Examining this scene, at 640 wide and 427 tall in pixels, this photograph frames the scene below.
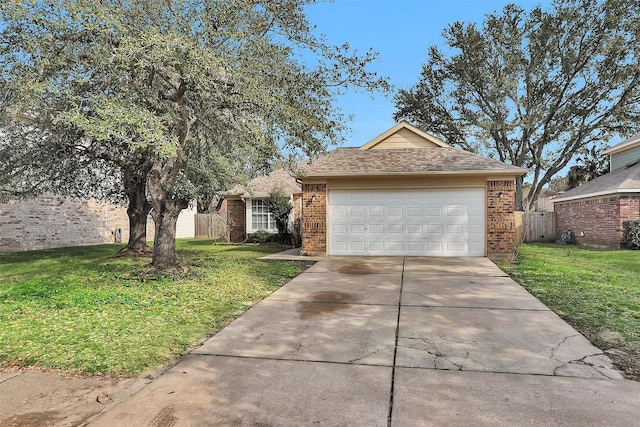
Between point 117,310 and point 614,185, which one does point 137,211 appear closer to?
point 117,310

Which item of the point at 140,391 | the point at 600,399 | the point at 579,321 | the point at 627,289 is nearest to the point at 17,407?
the point at 140,391

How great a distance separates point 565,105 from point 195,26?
2180cm

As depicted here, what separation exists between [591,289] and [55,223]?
65.6 feet

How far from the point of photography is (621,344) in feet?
14.7

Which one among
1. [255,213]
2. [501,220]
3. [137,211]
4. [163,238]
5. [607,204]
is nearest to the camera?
[163,238]

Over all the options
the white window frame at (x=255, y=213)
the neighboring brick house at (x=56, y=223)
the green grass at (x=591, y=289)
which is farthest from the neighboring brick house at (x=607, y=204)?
the neighboring brick house at (x=56, y=223)

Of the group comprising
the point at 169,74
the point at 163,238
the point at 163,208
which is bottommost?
the point at 163,238

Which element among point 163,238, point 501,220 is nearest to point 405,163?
point 501,220

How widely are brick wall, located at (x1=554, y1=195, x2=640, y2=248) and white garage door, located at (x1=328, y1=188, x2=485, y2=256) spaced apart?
7.66m

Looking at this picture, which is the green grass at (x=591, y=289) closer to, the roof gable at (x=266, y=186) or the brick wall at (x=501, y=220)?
the brick wall at (x=501, y=220)

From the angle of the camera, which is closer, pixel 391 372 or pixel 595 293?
pixel 391 372

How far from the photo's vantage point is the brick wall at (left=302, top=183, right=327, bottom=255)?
12.8m

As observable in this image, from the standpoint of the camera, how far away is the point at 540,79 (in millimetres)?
21625

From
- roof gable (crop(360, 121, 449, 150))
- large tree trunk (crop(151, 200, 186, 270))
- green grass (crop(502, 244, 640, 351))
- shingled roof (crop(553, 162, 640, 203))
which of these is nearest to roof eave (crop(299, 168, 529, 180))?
green grass (crop(502, 244, 640, 351))
